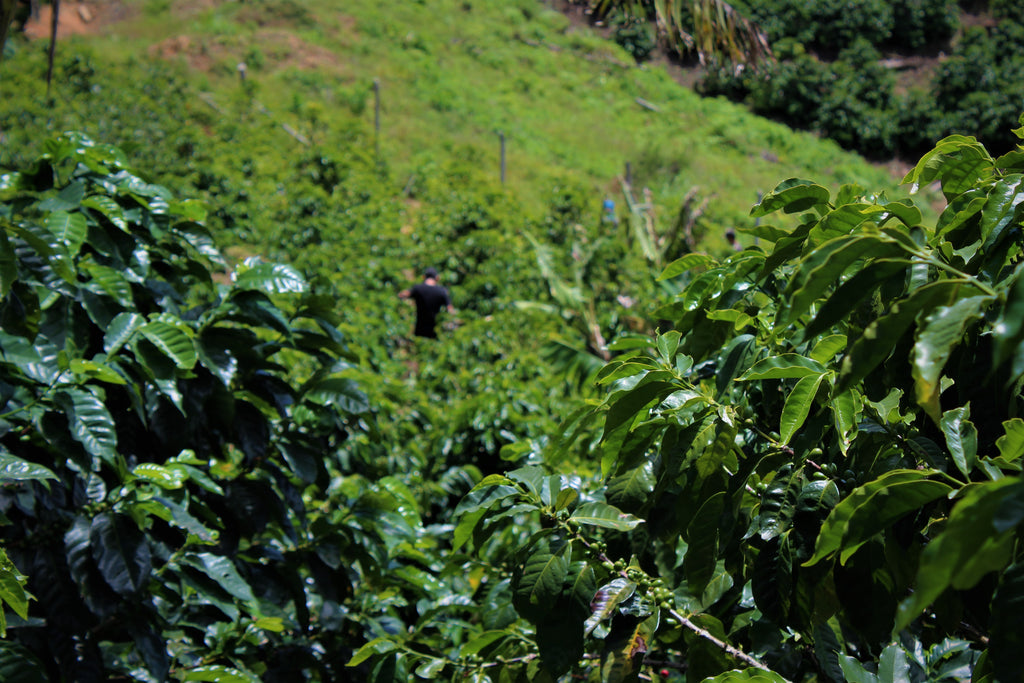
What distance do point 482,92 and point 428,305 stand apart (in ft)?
57.6

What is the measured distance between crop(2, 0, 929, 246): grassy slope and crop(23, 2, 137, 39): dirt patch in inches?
20.7

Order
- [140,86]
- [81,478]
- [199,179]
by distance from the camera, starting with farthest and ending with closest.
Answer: [140,86]
[199,179]
[81,478]

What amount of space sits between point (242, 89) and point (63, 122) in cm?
524

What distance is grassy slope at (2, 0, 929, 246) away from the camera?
18.8m

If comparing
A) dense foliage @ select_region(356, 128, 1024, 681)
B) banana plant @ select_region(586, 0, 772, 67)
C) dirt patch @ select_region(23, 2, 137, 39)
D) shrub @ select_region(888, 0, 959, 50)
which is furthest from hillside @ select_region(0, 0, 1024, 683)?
shrub @ select_region(888, 0, 959, 50)

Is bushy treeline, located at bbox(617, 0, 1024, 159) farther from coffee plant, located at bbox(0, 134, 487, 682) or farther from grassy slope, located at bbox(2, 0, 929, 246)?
coffee plant, located at bbox(0, 134, 487, 682)

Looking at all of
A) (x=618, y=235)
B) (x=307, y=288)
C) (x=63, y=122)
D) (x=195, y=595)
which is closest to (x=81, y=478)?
(x=195, y=595)

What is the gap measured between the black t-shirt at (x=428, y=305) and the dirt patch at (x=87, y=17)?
21.3 metres

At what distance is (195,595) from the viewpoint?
227cm

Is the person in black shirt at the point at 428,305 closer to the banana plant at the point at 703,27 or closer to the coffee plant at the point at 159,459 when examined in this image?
the banana plant at the point at 703,27

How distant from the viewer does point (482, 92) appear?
24.1m

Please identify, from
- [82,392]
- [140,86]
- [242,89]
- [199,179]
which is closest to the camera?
[82,392]

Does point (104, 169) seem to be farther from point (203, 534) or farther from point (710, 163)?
point (710, 163)

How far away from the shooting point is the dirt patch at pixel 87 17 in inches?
953
